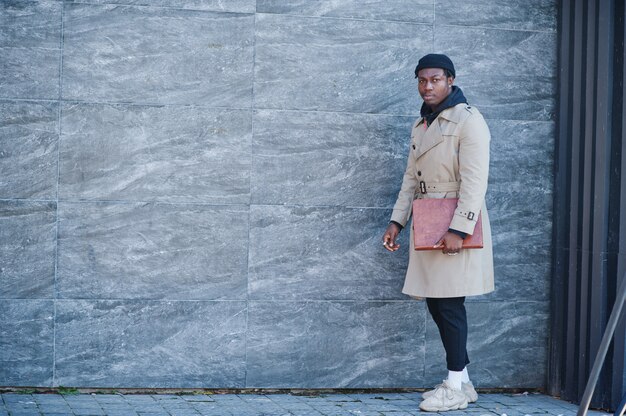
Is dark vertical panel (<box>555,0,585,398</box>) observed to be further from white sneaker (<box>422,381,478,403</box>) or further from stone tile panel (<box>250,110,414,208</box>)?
stone tile panel (<box>250,110,414,208</box>)

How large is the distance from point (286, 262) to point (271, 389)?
0.89 m

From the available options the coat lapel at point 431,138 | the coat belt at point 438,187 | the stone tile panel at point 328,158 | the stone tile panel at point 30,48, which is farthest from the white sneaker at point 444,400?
the stone tile panel at point 30,48

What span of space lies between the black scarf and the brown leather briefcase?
57cm

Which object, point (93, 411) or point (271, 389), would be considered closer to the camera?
point (93, 411)

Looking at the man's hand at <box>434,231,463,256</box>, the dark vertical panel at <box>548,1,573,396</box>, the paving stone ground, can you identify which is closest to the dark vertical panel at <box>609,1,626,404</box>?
the paving stone ground

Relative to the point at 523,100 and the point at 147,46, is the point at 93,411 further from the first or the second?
the point at 523,100

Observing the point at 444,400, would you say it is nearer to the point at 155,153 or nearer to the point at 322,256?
the point at 322,256

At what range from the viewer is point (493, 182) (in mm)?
7016

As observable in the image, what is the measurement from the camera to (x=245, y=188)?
6.63 m

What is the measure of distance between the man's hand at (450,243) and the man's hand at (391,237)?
441 mm

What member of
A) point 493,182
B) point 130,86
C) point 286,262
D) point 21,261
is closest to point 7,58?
point 130,86

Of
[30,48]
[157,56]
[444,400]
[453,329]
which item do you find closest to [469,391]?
[444,400]

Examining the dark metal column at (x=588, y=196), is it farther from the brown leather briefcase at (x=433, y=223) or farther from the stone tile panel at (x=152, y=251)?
the stone tile panel at (x=152, y=251)

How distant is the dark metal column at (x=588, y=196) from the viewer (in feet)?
20.6
